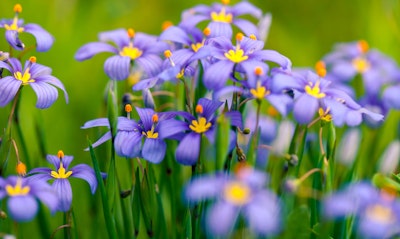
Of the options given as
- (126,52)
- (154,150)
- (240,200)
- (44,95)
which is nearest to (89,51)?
(126,52)

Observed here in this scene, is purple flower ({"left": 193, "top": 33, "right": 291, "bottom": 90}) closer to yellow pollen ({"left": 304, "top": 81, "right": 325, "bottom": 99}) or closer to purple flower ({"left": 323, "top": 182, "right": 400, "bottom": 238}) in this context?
yellow pollen ({"left": 304, "top": 81, "right": 325, "bottom": 99})

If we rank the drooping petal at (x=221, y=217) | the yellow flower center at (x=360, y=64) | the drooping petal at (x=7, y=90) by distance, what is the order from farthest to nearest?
1. the yellow flower center at (x=360, y=64)
2. the drooping petal at (x=7, y=90)
3. the drooping petal at (x=221, y=217)

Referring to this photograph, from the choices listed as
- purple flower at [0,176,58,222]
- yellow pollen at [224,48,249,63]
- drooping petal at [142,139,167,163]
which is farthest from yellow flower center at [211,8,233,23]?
purple flower at [0,176,58,222]

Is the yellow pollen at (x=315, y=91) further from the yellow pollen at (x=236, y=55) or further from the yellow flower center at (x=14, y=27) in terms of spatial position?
the yellow flower center at (x=14, y=27)

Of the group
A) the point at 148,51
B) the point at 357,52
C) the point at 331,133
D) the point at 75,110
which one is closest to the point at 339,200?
the point at 331,133

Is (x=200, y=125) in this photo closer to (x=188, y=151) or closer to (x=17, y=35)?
(x=188, y=151)

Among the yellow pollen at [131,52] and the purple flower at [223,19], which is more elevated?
the purple flower at [223,19]

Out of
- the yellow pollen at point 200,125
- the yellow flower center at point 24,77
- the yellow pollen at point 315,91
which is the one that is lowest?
the yellow pollen at point 200,125

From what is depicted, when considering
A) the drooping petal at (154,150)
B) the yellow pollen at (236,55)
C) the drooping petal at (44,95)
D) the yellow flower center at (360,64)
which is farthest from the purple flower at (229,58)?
the yellow flower center at (360,64)
